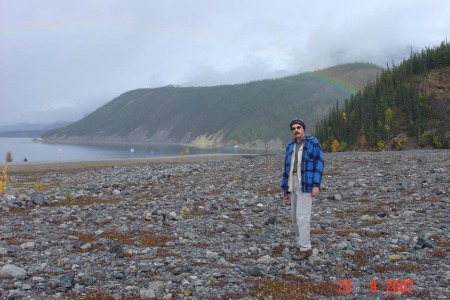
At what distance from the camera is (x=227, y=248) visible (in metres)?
10.1

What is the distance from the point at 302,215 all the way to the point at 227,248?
2051 mm

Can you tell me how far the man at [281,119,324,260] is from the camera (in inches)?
372

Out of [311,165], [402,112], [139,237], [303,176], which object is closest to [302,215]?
[303,176]

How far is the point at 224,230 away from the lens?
1236cm

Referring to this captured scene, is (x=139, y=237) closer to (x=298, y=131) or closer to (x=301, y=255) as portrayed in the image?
(x=301, y=255)

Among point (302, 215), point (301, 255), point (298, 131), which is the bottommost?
point (301, 255)

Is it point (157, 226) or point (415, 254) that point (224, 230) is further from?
A: point (415, 254)

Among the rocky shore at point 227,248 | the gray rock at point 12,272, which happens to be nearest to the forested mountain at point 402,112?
the rocky shore at point 227,248

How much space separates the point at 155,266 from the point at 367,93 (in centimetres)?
11007
